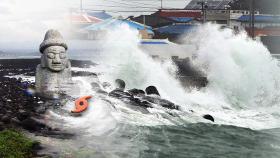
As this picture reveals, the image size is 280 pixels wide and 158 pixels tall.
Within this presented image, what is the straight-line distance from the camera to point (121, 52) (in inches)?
1280

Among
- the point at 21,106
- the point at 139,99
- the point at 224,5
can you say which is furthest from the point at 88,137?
the point at 224,5

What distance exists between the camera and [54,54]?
21453 mm

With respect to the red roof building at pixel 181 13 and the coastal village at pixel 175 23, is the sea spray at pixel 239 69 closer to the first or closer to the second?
the coastal village at pixel 175 23

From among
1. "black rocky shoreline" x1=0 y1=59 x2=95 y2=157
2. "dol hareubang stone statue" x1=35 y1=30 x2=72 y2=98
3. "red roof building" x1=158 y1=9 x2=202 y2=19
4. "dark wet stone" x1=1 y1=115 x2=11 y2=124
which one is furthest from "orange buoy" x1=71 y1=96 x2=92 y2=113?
"red roof building" x1=158 y1=9 x2=202 y2=19

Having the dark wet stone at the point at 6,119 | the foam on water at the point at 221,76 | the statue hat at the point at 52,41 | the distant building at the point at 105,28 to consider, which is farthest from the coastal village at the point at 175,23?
the dark wet stone at the point at 6,119

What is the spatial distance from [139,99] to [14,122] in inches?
311

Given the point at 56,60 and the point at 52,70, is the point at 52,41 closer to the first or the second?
the point at 56,60

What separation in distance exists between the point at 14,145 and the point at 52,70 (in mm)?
8388

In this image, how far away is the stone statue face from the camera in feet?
70.1

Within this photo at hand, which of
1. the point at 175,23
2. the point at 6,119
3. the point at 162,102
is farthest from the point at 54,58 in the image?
the point at 175,23

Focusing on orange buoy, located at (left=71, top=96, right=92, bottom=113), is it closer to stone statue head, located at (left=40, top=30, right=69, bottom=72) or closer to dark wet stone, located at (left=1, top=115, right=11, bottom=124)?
stone statue head, located at (left=40, top=30, right=69, bottom=72)

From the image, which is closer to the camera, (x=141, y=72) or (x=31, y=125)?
(x=31, y=125)

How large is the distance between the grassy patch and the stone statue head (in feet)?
23.0

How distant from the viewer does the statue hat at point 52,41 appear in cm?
2156
